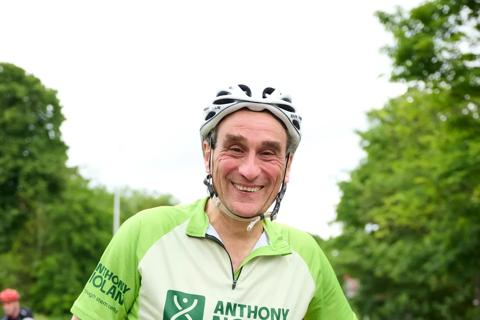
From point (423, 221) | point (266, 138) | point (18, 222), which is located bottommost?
point (18, 222)

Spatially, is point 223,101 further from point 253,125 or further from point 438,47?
point 438,47

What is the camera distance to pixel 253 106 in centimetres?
358

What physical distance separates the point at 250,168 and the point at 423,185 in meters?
22.6

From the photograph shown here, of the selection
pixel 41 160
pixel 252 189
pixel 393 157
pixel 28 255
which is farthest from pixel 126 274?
pixel 28 255

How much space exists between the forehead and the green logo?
68 centimetres

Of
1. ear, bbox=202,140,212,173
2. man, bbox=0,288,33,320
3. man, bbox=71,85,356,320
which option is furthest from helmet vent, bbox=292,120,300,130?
man, bbox=0,288,33,320

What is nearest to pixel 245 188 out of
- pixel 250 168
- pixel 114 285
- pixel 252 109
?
pixel 250 168

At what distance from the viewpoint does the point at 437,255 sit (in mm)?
27266

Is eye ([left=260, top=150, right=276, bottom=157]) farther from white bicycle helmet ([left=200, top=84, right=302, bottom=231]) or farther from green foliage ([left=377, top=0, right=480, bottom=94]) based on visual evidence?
green foliage ([left=377, top=0, right=480, bottom=94])

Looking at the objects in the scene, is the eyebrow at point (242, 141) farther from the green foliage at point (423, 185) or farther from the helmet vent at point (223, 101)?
the green foliage at point (423, 185)

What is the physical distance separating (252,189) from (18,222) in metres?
41.9

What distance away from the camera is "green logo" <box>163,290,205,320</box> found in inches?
136

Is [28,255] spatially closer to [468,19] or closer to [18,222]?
[18,222]

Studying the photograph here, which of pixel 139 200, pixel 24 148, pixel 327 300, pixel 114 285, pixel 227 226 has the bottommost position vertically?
pixel 139 200
